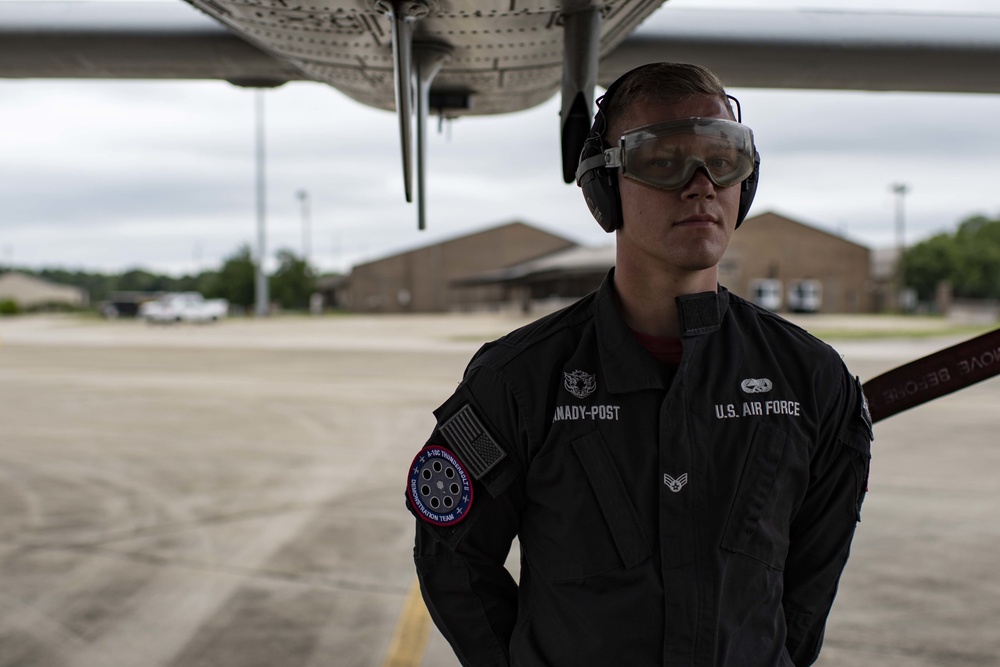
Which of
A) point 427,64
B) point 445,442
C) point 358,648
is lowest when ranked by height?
point 358,648

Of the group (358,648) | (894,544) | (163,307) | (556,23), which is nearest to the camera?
(556,23)

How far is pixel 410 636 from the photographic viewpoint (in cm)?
367

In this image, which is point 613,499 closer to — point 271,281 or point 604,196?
point 604,196

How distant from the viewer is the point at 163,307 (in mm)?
38188

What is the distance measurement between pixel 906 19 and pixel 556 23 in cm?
167

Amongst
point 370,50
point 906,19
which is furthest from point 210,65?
point 906,19

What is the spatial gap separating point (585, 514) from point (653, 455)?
16cm

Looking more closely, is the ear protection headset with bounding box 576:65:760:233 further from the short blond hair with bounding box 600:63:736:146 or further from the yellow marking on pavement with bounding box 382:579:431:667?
the yellow marking on pavement with bounding box 382:579:431:667

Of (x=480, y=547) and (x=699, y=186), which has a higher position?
(x=699, y=186)

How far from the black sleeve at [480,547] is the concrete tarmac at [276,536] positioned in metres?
2.10

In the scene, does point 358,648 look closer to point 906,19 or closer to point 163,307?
point 906,19

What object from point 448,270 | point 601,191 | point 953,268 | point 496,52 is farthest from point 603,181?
point 953,268

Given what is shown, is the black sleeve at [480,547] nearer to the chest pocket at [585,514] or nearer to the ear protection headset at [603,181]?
the chest pocket at [585,514]

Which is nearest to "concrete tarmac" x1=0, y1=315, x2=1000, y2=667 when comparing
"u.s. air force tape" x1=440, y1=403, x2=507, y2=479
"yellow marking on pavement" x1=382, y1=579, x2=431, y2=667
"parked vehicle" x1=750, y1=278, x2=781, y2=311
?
"yellow marking on pavement" x1=382, y1=579, x2=431, y2=667
